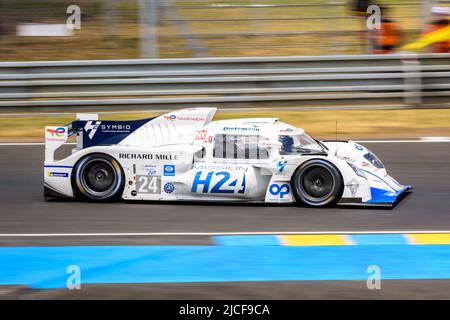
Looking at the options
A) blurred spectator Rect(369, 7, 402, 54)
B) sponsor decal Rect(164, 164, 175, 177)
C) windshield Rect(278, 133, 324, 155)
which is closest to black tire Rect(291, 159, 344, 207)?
windshield Rect(278, 133, 324, 155)

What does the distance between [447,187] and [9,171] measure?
5.77m

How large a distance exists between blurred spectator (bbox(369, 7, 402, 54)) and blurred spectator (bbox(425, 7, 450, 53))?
0.77 metres

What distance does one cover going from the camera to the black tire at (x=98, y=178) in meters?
9.92

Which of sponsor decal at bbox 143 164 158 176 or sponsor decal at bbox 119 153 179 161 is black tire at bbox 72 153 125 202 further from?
sponsor decal at bbox 143 164 158 176

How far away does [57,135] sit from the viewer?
1016 cm

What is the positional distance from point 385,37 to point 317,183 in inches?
309

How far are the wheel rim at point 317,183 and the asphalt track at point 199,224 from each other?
0.17 metres

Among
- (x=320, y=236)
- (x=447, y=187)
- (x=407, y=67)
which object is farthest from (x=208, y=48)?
(x=320, y=236)

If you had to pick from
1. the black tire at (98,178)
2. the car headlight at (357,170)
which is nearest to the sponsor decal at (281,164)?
the car headlight at (357,170)

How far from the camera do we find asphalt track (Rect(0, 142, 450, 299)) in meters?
6.95

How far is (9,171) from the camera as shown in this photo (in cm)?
1166

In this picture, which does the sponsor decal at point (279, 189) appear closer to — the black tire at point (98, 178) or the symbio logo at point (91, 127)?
the black tire at point (98, 178)

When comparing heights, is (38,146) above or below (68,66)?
below
